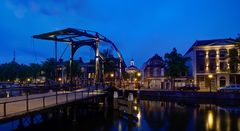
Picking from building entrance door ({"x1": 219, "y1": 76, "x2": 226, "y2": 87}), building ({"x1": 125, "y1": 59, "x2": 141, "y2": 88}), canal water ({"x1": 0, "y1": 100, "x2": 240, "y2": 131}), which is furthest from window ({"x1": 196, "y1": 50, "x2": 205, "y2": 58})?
canal water ({"x1": 0, "y1": 100, "x2": 240, "y2": 131})

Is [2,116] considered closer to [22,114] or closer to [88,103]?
[22,114]

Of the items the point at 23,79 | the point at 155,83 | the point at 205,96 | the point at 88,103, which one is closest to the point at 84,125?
the point at 88,103

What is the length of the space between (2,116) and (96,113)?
60.0ft

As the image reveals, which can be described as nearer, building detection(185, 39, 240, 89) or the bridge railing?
the bridge railing

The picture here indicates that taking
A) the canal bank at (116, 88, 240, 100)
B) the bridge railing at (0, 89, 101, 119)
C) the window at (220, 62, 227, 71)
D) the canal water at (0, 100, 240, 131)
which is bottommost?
the canal water at (0, 100, 240, 131)

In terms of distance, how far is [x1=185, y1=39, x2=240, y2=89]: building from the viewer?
203 feet

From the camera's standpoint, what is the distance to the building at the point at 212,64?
61781mm

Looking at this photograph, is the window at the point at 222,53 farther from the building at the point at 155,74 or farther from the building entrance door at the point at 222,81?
the building at the point at 155,74

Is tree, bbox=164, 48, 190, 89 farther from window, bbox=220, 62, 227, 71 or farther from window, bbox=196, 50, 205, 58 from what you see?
window, bbox=220, 62, 227, 71

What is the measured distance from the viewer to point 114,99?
32562mm

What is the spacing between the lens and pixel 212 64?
209ft

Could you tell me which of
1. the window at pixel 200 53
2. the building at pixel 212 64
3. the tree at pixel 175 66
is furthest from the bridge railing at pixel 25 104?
the window at pixel 200 53

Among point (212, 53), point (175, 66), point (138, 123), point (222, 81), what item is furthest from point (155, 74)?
point (138, 123)

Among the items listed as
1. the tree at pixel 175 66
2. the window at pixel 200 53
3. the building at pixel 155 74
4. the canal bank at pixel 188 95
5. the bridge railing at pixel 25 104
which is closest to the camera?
Answer: the bridge railing at pixel 25 104
